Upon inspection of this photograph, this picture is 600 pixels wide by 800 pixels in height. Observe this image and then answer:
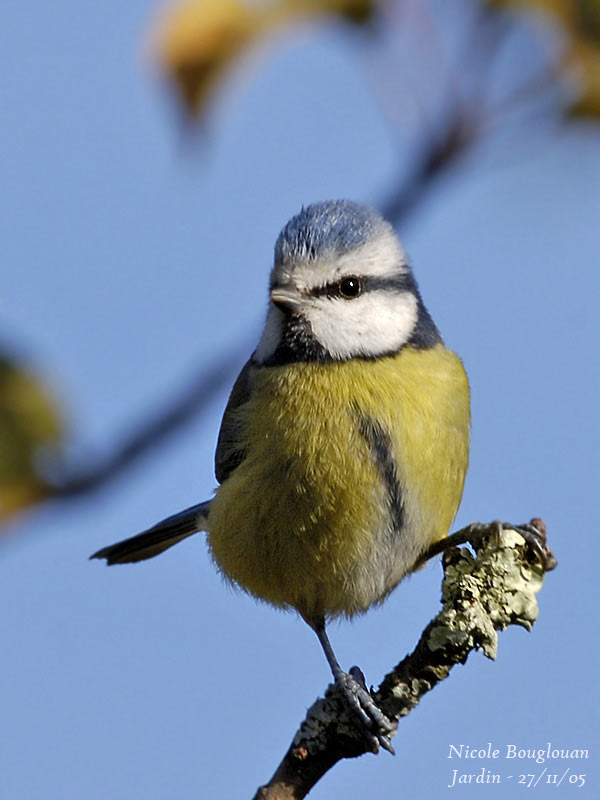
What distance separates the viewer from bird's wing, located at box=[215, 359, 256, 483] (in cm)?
358

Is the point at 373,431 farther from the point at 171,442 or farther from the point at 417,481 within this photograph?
the point at 171,442

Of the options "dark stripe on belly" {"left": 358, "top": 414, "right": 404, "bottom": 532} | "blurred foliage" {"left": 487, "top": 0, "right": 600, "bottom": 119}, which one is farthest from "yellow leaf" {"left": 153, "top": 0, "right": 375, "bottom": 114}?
"dark stripe on belly" {"left": 358, "top": 414, "right": 404, "bottom": 532}

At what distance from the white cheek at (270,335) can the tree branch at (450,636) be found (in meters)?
1.15

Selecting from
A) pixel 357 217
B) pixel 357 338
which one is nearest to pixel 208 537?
pixel 357 338

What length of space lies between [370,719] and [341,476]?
839mm

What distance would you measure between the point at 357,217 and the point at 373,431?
0.81 m

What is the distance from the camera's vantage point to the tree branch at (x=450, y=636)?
244 cm

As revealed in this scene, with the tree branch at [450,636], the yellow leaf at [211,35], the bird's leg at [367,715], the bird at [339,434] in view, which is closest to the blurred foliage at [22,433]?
the yellow leaf at [211,35]

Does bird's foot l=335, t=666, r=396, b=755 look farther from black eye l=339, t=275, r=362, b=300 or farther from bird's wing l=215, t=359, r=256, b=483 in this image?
black eye l=339, t=275, r=362, b=300

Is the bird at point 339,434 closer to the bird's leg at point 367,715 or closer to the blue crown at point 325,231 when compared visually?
the blue crown at point 325,231

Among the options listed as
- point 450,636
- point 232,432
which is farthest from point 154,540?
point 450,636

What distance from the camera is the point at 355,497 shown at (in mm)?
3168

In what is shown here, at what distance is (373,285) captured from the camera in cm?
346

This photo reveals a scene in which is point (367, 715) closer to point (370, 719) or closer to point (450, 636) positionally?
point (370, 719)
